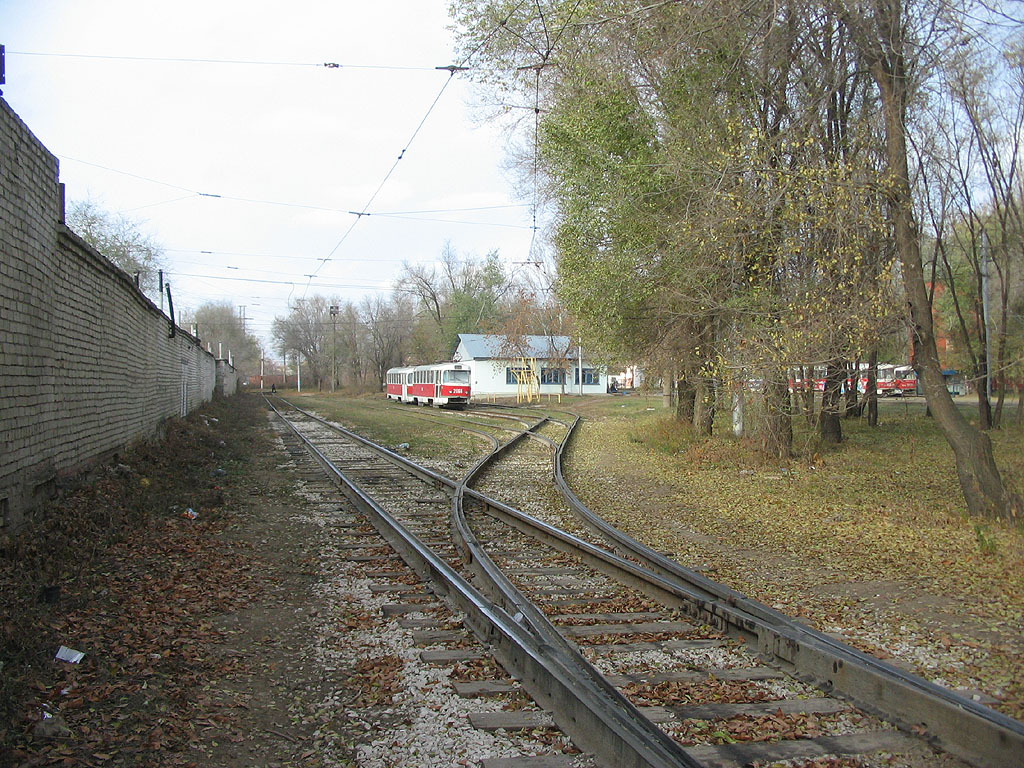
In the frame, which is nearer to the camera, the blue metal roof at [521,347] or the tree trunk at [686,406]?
the tree trunk at [686,406]

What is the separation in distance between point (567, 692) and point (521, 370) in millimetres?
49572

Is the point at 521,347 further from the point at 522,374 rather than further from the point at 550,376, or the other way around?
the point at 550,376

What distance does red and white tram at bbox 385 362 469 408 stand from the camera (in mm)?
41562

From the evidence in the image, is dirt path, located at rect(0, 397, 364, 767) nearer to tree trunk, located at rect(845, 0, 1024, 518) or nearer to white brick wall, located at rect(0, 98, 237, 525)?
white brick wall, located at rect(0, 98, 237, 525)

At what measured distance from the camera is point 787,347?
10.3 meters

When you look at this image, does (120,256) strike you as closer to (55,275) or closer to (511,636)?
(55,275)

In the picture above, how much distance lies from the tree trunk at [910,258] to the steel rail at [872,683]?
4.88 m

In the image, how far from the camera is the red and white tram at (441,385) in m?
41.6

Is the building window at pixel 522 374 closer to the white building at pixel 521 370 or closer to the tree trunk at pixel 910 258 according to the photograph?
the white building at pixel 521 370

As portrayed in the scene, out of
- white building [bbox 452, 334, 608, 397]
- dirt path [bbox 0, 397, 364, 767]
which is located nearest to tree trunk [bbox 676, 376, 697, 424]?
dirt path [bbox 0, 397, 364, 767]

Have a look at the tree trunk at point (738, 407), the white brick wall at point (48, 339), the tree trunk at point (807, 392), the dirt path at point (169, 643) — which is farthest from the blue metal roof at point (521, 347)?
the dirt path at point (169, 643)

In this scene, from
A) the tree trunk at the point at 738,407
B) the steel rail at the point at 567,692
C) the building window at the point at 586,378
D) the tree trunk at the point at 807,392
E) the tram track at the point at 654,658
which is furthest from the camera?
the building window at the point at 586,378

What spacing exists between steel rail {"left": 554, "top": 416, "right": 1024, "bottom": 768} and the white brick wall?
6.26 metres

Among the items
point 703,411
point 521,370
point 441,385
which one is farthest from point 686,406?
point 521,370
